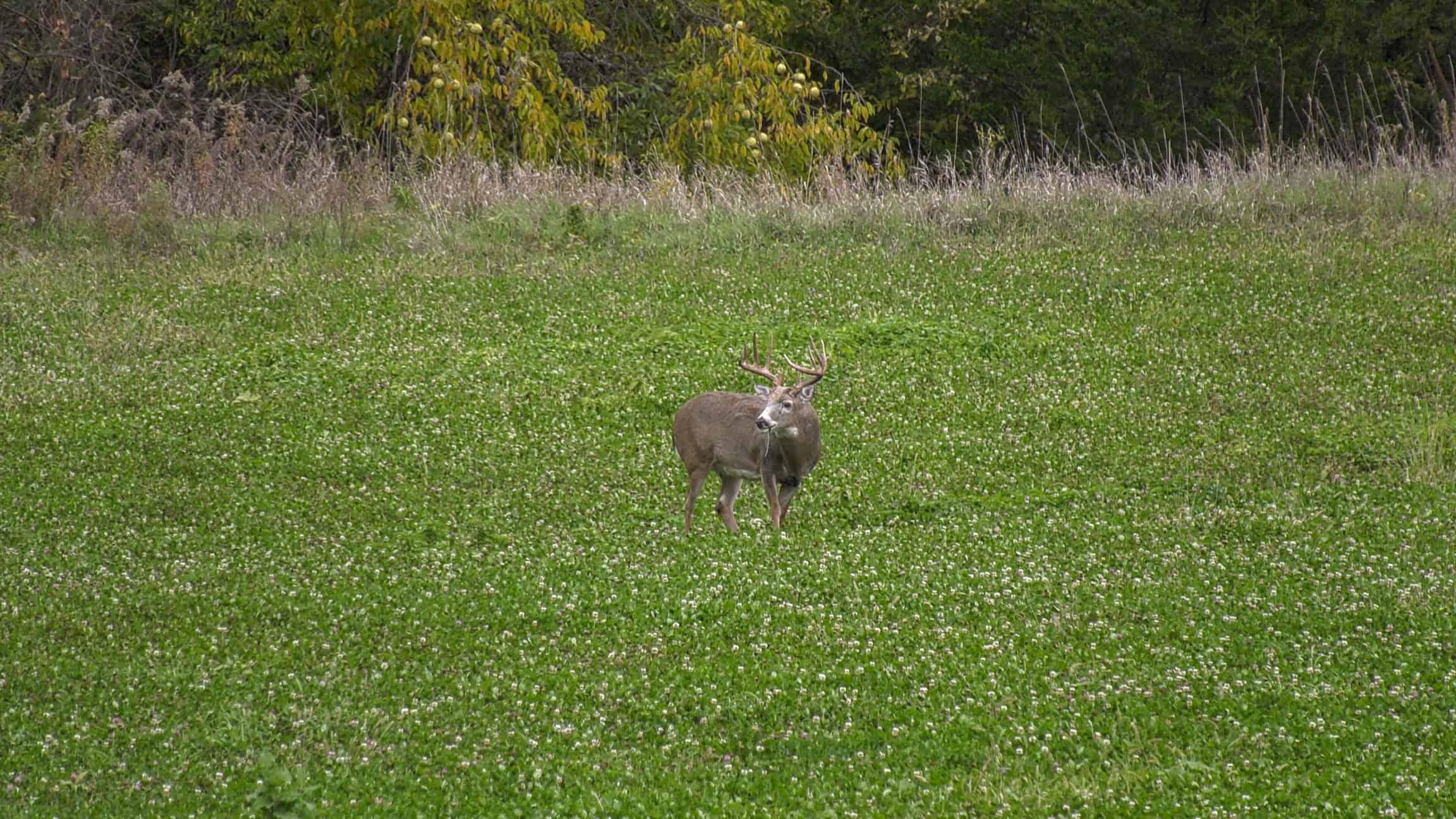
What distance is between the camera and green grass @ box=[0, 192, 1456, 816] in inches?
285

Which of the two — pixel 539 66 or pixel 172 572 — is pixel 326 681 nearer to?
pixel 172 572

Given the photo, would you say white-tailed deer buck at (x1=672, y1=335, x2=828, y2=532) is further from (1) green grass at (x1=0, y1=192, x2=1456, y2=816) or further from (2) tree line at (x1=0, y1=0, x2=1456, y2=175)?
(2) tree line at (x1=0, y1=0, x2=1456, y2=175)

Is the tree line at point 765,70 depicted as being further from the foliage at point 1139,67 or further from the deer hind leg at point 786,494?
the deer hind leg at point 786,494

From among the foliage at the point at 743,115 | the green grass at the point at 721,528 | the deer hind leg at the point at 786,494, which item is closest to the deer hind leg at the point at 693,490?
the green grass at the point at 721,528

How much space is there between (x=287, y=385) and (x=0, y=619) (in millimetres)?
5553

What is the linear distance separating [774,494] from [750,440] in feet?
1.57

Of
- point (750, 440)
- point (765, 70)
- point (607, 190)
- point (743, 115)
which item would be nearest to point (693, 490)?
point (750, 440)

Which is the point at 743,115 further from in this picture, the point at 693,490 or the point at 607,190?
the point at 693,490

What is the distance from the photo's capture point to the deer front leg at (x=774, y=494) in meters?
10.6

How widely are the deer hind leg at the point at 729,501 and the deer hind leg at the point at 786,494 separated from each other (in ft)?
0.97

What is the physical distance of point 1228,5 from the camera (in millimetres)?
28516

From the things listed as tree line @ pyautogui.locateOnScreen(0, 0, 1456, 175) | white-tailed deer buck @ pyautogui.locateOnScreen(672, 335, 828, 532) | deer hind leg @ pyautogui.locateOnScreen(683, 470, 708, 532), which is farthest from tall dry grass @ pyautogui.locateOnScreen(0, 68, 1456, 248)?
deer hind leg @ pyautogui.locateOnScreen(683, 470, 708, 532)

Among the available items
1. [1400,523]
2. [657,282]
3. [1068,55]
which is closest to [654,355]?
[657,282]

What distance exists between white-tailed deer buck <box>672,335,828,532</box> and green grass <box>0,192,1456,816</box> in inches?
14.7
